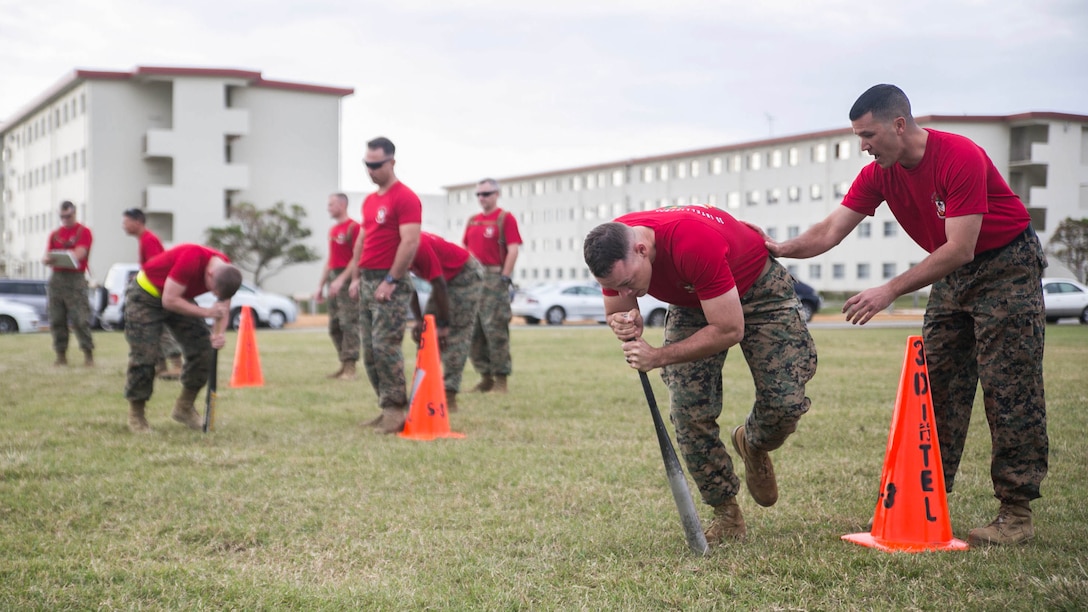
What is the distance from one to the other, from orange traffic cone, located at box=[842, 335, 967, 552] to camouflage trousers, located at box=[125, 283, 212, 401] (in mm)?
5254

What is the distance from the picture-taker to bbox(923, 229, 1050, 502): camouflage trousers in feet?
13.5

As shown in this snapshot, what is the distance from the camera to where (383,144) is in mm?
7496

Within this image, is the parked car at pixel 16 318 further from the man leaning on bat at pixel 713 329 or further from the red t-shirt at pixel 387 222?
the man leaning on bat at pixel 713 329

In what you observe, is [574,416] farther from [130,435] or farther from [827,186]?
[827,186]

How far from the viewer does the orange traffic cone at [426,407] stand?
23.8ft

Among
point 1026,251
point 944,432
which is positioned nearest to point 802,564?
point 944,432

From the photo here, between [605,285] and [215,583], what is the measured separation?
6.45 feet

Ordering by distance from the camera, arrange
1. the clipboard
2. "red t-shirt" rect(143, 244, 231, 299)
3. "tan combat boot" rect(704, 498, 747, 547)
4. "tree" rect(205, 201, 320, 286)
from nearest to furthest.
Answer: "tan combat boot" rect(704, 498, 747, 547) → "red t-shirt" rect(143, 244, 231, 299) → the clipboard → "tree" rect(205, 201, 320, 286)

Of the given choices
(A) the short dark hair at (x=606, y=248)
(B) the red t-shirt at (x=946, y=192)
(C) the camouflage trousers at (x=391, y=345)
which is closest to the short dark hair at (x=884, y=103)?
(B) the red t-shirt at (x=946, y=192)

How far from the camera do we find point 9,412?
335 inches

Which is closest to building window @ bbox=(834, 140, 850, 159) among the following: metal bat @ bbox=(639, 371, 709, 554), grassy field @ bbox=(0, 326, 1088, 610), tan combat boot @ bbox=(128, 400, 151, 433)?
grassy field @ bbox=(0, 326, 1088, 610)

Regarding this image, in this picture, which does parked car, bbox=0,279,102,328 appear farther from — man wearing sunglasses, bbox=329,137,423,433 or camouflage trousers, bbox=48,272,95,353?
man wearing sunglasses, bbox=329,137,423,433

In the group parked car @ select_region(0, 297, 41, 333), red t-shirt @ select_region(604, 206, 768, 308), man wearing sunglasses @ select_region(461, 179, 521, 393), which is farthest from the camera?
parked car @ select_region(0, 297, 41, 333)

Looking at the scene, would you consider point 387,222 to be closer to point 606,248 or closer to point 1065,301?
point 606,248
